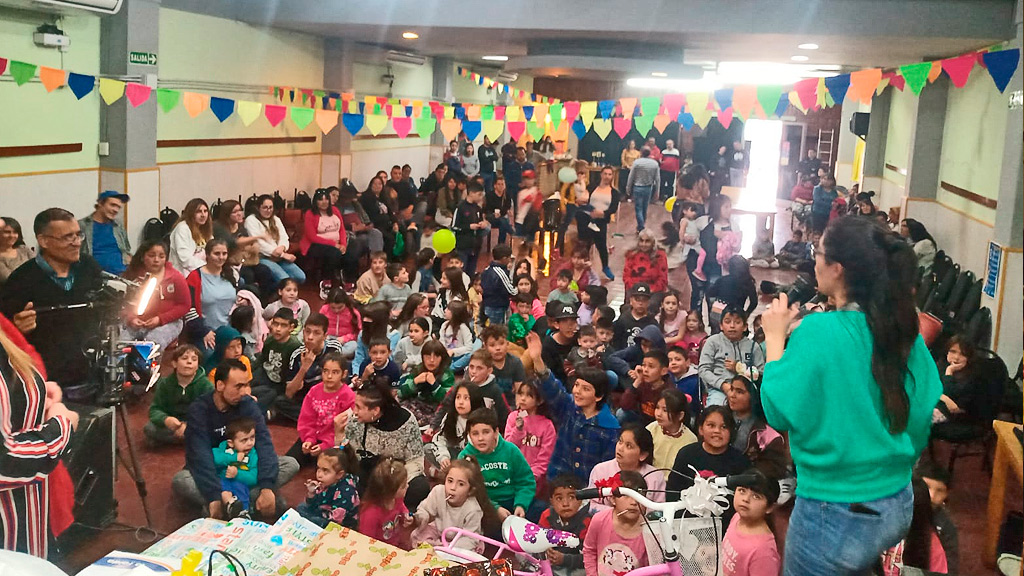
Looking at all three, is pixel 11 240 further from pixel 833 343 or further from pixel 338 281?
pixel 833 343

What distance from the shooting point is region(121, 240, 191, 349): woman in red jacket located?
6.27 m

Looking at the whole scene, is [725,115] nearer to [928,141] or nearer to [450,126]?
[450,126]

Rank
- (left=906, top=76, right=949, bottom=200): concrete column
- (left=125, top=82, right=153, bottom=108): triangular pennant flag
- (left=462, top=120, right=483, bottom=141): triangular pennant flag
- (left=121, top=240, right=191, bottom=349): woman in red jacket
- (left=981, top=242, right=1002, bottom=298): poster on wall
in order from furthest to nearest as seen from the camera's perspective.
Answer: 1. (left=906, top=76, right=949, bottom=200): concrete column
2. (left=462, top=120, right=483, bottom=141): triangular pennant flag
3. (left=981, top=242, right=1002, bottom=298): poster on wall
4. (left=125, top=82, right=153, bottom=108): triangular pennant flag
5. (left=121, top=240, right=191, bottom=349): woman in red jacket

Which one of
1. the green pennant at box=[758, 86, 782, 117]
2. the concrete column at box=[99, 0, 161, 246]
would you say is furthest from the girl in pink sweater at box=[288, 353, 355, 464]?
the green pennant at box=[758, 86, 782, 117]

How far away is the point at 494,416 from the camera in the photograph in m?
4.45

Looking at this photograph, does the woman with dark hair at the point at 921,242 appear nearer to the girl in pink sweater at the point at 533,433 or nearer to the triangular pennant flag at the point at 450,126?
the triangular pennant flag at the point at 450,126

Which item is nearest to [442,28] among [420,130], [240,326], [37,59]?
[420,130]

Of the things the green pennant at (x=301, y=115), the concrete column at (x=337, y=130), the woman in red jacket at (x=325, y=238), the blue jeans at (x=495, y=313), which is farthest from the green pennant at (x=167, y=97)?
the concrete column at (x=337, y=130)

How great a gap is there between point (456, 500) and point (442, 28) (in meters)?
6.98

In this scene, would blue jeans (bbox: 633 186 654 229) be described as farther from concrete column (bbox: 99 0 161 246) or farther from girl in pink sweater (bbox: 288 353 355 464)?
girl in pink sweater (bbox: 288 353 355 464)

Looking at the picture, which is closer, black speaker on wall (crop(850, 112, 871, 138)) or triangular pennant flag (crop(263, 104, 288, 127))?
triangular pennant flag (crop(263, 104, 288, 127))

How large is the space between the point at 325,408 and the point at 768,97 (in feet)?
15.5

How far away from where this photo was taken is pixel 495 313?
7.63 meters

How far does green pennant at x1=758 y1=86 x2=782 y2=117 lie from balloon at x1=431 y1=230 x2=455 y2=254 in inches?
131
